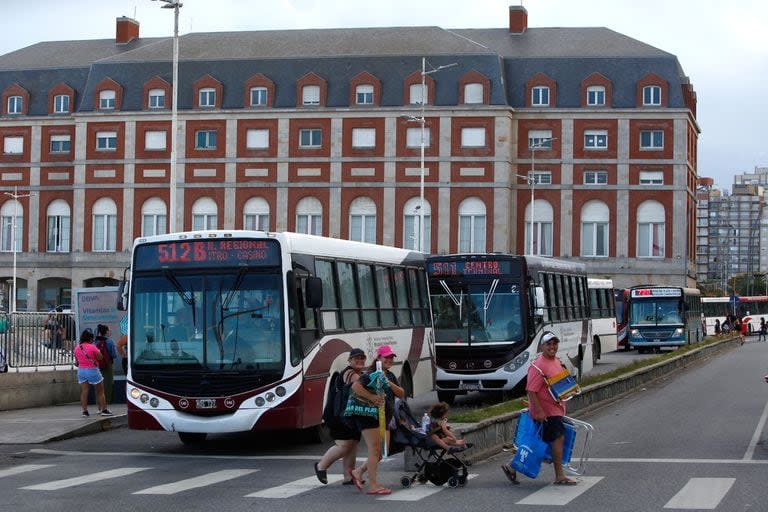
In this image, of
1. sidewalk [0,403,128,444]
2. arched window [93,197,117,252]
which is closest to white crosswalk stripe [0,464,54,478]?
sidewalk [0,403,128,444]

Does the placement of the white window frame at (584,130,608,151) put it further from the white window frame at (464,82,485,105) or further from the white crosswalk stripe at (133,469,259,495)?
the white crosswalk stripe at (133,469,259,495)

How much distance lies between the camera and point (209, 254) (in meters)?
18.6

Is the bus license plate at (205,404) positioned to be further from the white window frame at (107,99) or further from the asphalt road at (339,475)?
the white window frame at (107,99)

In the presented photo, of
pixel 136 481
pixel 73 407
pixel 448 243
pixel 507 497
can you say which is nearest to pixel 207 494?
pixel 136 481

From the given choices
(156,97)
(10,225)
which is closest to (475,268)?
(156,97)

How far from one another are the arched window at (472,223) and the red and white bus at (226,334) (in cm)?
6134

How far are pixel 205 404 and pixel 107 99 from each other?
69.2 metres

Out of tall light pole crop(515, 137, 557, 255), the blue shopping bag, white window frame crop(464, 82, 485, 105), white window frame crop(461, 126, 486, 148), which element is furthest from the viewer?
white window frame crop(461, 126, 486, 148)

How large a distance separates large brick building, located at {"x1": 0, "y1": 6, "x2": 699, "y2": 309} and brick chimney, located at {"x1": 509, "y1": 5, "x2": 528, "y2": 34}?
2158 millimetres

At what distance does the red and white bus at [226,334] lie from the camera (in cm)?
1803

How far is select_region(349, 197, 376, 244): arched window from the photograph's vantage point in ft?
267

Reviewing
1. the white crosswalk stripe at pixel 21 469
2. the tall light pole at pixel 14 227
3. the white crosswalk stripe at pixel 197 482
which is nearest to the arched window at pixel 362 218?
the tall light pole at pixel 14 227

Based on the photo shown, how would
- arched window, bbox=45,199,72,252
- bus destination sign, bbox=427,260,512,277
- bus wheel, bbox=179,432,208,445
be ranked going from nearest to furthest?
bus wheel, bbox=179,432,208,445, bus destination sign, bbox=427,260,512,277, arched window, bbox=45,199,72,252

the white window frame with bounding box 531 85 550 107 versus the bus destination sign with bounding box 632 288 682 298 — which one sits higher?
the white window frame with bounding box 531 85 550 107
